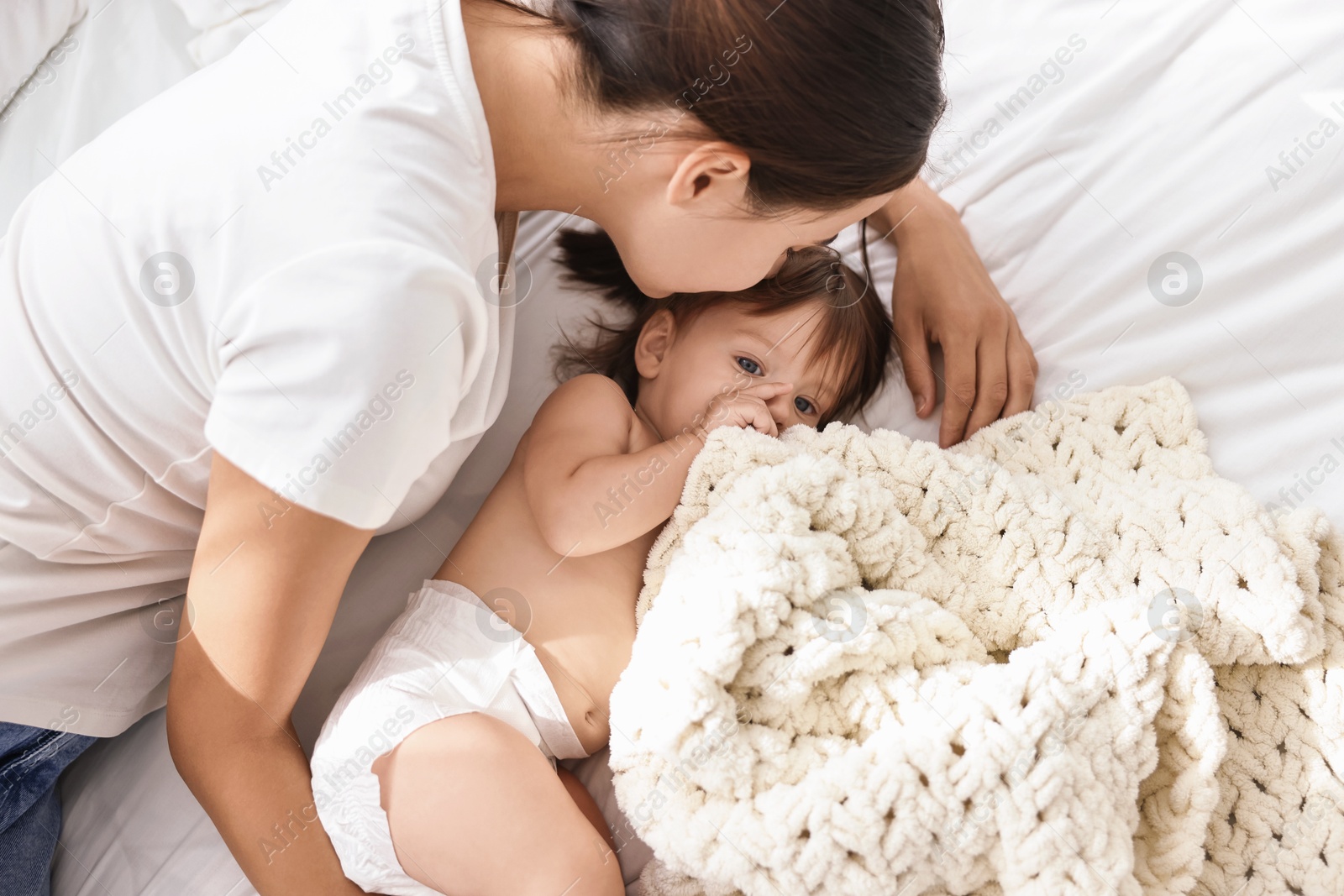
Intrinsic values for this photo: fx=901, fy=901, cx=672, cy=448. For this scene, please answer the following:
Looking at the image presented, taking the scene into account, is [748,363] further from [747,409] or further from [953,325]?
[953,325]

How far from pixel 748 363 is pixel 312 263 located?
0.62m

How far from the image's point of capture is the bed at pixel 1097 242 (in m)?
1.13

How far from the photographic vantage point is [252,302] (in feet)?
2.49

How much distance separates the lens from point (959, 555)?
1.11 meters

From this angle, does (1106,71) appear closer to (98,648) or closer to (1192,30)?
(1192,30)

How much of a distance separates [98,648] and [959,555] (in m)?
1.03

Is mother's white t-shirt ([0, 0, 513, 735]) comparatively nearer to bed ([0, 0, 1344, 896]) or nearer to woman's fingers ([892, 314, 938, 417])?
bed ([0, 0, 1344, 896])

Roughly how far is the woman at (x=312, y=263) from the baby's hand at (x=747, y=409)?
203mm

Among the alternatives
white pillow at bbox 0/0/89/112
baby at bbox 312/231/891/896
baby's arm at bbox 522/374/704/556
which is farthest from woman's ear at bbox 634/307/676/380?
white pillow at bbox 0/0/89/112

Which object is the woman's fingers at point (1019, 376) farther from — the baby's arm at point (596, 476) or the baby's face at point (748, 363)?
the baby's arm at point (596, 476)

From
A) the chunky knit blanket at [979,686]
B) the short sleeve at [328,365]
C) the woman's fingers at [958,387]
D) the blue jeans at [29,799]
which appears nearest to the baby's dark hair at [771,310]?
the woman's fingers at [958,387]

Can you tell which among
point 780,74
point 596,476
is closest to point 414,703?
point 596,476

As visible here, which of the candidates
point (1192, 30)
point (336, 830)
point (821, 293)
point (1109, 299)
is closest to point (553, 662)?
point (336, 830)

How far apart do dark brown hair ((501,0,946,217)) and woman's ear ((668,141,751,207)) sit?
0.04 ft
